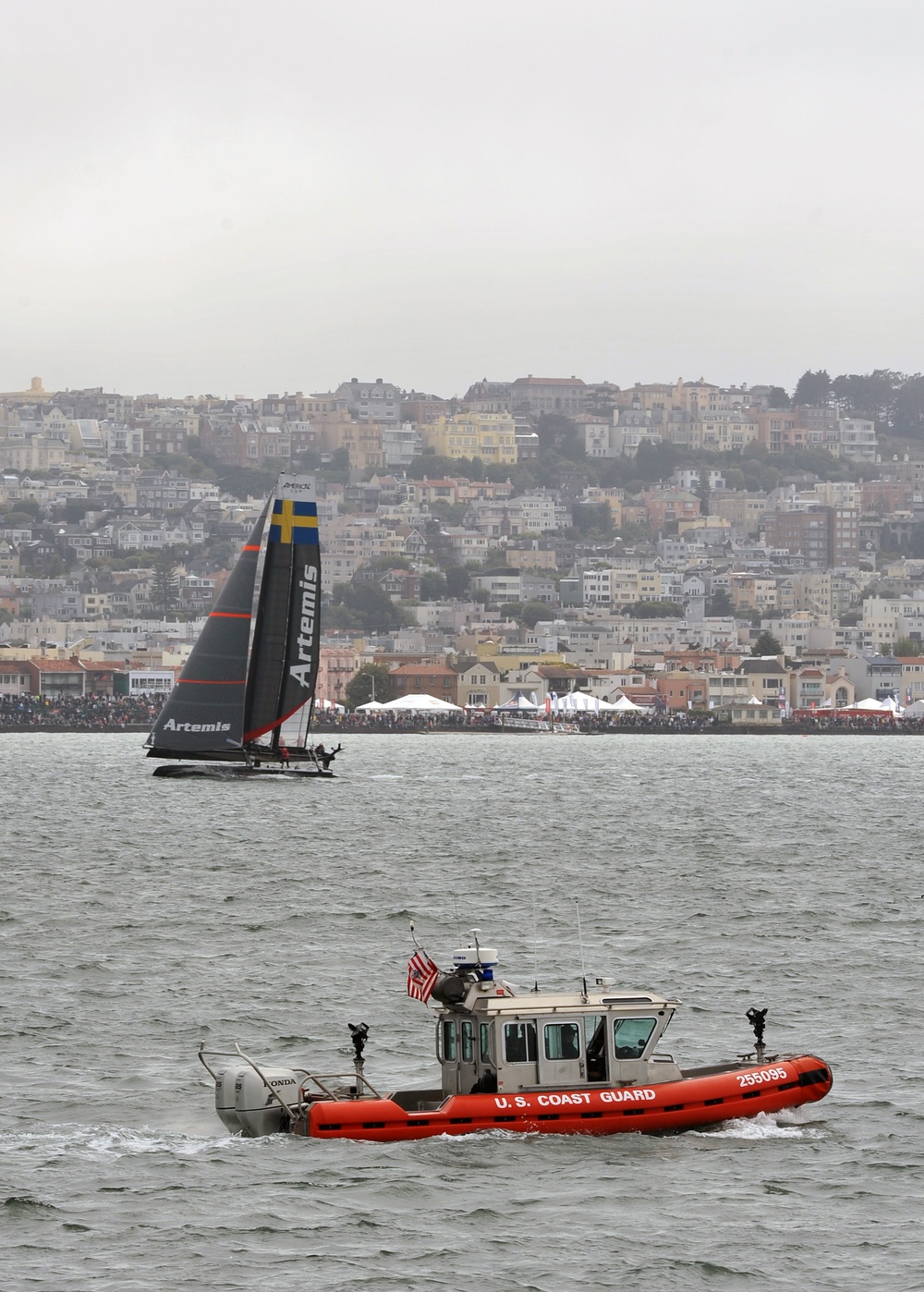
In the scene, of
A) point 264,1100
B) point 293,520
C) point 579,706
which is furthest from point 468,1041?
point 579,706

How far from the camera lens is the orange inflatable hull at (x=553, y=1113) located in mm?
19203

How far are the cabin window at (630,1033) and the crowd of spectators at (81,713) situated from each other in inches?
5432

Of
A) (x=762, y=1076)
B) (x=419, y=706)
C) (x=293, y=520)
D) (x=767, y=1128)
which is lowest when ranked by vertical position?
(x=419, y=706)

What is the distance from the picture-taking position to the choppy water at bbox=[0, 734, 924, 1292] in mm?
17141

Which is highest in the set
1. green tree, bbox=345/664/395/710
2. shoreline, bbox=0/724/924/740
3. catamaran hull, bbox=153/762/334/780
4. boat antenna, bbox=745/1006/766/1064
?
boat antenna, bbox=745/1006/766/1064

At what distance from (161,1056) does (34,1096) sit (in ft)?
7.05

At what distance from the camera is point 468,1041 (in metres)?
19.4

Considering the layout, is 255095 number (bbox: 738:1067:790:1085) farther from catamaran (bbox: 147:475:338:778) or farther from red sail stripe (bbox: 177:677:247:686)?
red sail stripe (bbox: 177:677:247:686)

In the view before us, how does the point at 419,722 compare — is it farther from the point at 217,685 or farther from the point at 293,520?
the point at 217,685

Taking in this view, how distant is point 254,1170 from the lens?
18969mm

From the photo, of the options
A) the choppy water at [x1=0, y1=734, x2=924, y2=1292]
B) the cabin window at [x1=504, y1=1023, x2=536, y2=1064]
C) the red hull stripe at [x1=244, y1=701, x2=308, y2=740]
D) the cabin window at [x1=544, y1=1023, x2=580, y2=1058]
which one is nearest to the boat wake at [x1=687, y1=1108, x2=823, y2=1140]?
the choppy water at [x1=0, y1=734, x2=924, y2=1292]

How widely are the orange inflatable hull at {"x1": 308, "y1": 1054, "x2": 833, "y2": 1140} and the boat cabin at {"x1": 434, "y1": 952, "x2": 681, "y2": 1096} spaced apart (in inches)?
5.8

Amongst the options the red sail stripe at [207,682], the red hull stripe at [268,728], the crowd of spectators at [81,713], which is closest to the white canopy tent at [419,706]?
the crowd of spectators at [81,713]

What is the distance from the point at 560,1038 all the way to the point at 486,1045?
2.04 ft
